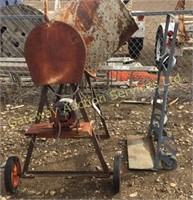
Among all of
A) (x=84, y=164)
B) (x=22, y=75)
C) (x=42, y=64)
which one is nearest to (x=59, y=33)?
(x=42, y=64)

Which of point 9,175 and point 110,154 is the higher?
point 9,175

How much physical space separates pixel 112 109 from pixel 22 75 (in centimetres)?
178

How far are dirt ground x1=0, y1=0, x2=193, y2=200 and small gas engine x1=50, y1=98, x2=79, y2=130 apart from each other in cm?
66

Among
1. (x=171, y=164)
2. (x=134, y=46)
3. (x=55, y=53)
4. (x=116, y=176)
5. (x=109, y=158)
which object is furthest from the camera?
(x=134, y=46)

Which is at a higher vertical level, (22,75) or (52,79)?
(52,79)

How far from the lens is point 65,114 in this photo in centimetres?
344

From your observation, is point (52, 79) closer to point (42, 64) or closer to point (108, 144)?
point (42, 64)

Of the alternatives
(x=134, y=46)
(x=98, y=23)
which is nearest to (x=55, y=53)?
(x=98, y=23)

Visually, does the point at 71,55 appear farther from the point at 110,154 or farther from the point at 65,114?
the point at 110,154

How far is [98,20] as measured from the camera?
3.49 m

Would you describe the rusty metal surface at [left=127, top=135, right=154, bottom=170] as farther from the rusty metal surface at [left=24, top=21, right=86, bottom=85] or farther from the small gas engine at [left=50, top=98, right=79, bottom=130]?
the rusty metal surface at [left=24, top=21, right=86, bottom=85]

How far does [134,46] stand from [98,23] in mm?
4895

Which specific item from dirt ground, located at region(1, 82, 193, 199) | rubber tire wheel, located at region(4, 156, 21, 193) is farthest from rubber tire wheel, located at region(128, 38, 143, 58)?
rubber tire wheel, located at region(4, 156, 21, 193)

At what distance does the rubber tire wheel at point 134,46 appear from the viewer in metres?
8.30
